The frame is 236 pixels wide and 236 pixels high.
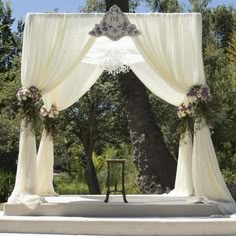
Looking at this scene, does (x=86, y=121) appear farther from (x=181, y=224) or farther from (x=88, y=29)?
(x=181, y=224)

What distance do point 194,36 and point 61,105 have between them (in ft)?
11.1

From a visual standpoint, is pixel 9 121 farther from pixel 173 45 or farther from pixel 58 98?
pixel 173 45

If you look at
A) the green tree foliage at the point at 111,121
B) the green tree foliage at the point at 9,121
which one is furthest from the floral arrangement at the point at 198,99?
the green tree foliage at the point at 111,121

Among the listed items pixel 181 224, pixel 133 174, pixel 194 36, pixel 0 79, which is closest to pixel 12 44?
pixel 0 79

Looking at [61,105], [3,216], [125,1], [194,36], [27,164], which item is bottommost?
[3,216]

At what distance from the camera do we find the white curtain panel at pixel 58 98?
11789mm

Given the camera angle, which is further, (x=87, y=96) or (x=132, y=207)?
(x=87, y=96)

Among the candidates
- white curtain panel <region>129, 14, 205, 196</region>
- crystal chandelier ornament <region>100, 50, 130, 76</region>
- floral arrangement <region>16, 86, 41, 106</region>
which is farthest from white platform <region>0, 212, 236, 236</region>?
crystal chandelier ornament <region>100, 50, 130, 76</region>

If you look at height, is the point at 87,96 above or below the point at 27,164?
above

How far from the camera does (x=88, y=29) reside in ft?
34.7

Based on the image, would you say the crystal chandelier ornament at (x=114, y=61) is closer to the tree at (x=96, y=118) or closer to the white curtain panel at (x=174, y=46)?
the white curtain panel at (x=174, y=46)

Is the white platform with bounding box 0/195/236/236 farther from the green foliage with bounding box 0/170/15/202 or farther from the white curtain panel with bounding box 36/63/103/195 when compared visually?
the green foliage with bounding box 0/170/15/202

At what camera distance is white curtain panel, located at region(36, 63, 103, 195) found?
11.8m

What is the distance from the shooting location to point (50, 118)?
11.9 metres
